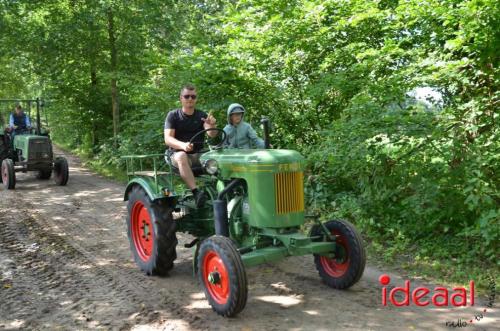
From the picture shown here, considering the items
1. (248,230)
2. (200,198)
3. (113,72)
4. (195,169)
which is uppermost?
(113,72)

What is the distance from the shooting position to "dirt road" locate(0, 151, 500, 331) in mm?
3629

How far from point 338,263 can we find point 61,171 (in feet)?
26.9

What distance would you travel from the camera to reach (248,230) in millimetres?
4266

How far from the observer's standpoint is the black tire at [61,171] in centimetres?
1062

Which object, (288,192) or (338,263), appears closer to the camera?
(288,192)

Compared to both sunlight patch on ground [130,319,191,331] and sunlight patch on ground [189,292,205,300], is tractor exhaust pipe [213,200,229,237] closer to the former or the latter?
sunlight patch on ground [189,292,205,300]

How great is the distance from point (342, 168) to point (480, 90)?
1.88 metres

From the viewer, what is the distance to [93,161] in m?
15.3

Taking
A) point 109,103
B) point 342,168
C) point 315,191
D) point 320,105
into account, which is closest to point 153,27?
point 109,103

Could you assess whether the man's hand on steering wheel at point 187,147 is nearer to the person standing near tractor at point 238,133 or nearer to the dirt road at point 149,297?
the person standing near tractor at point 238,133

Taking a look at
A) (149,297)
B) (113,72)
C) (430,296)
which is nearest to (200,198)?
(149,297)

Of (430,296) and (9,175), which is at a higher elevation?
(9,175)

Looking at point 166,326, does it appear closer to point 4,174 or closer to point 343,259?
point 343,259

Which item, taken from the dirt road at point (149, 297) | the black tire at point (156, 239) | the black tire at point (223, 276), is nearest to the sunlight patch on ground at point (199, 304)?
the dirt road at point (149, 297)
